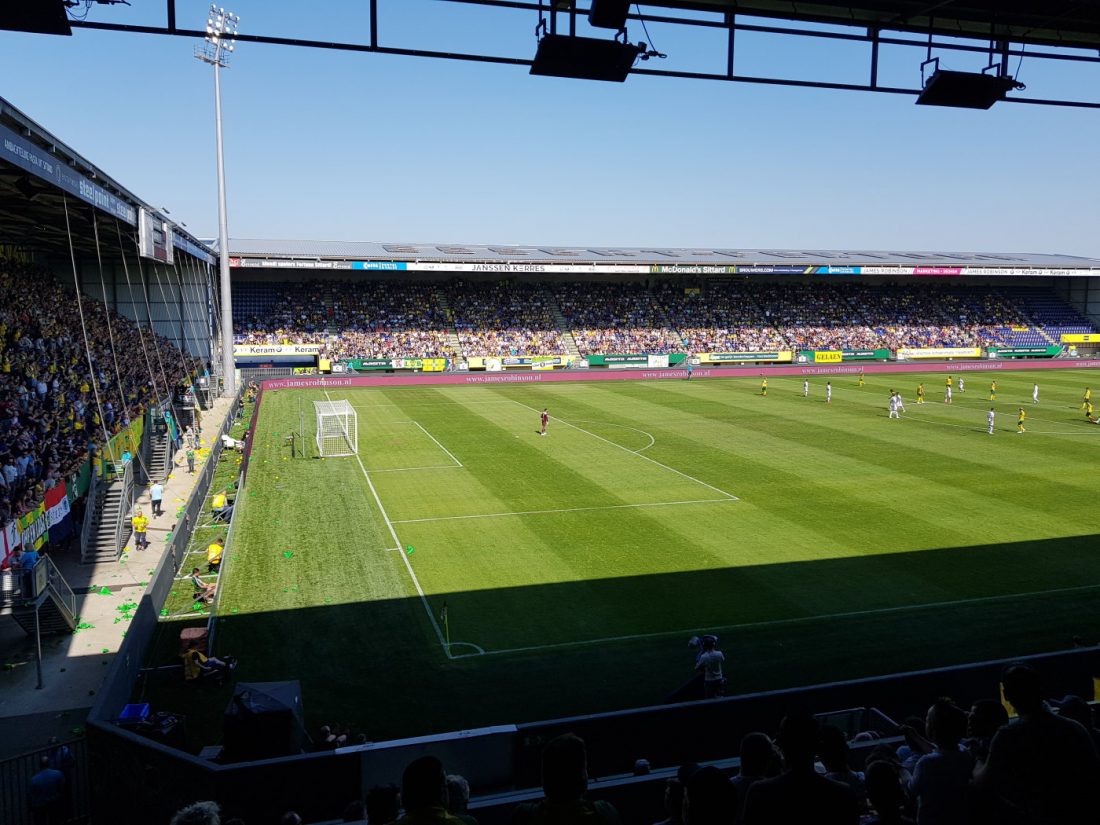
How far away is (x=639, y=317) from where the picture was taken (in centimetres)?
7419

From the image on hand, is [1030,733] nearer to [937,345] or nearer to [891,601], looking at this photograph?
[891,601]

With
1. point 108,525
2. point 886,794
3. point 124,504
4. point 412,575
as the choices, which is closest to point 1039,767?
point 886,794

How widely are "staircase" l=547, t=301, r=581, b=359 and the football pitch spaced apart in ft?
108

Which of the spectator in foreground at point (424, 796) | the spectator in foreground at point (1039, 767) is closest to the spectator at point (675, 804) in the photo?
the spectator in foreground at point (424, 796)

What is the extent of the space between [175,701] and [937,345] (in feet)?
252

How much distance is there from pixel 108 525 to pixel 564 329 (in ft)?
175

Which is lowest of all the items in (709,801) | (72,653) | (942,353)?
(72,653)

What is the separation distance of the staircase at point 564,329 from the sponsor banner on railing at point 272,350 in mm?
20030

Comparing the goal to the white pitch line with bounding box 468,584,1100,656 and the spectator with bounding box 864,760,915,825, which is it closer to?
the white pitch line with bounding box 468,584,1100,656

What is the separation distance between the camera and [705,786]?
11.4 ft

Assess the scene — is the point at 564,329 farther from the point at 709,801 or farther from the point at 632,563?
the point at 709,801

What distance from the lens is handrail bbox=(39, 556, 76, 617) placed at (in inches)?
576

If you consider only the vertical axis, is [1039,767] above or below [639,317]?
below

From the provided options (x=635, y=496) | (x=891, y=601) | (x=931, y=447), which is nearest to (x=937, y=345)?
(x=931, y=447)
